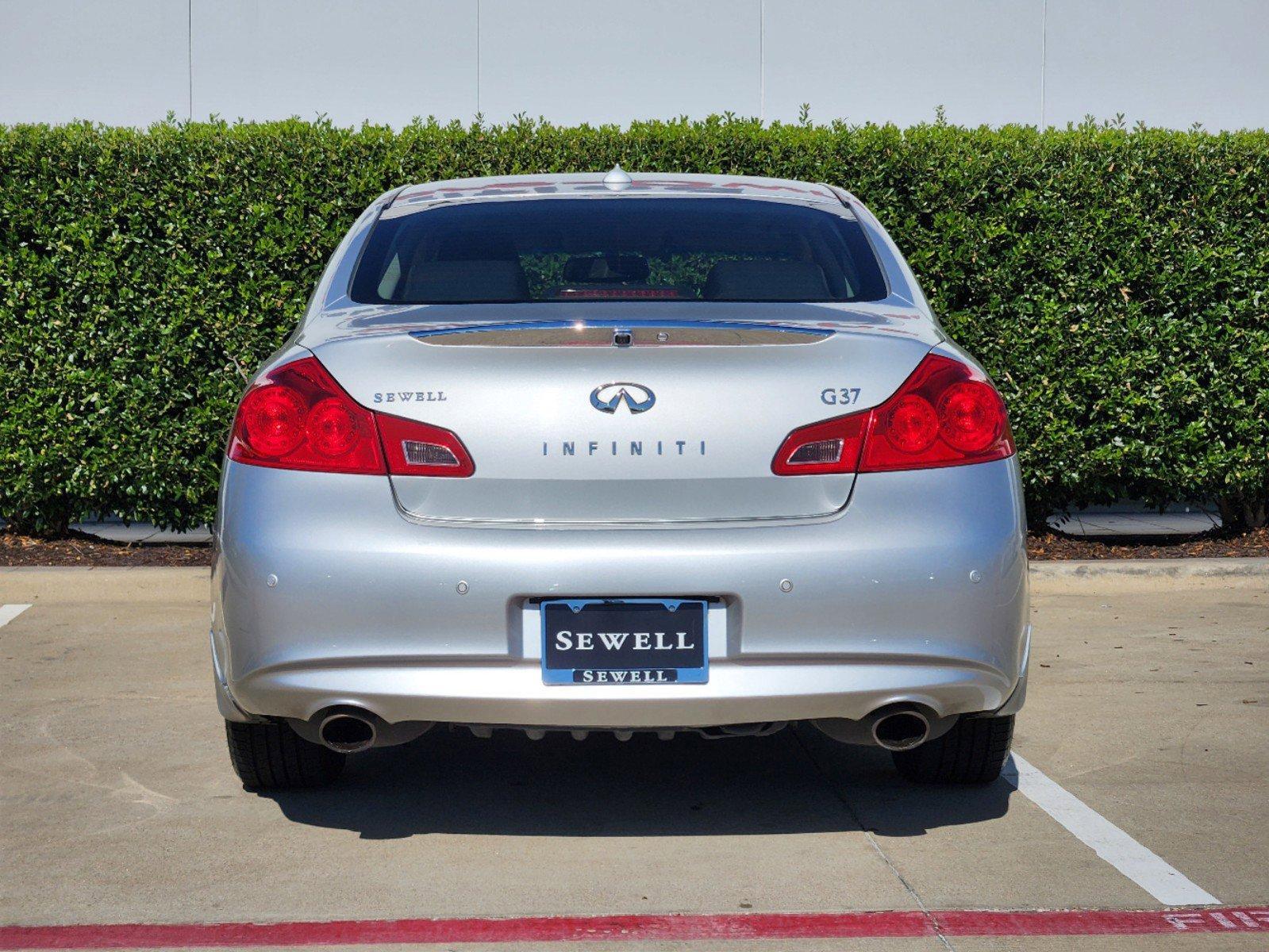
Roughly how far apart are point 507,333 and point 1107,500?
5976 mm

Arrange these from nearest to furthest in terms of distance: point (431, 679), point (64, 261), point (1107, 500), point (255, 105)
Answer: point (431, 679) < point (64, 261) < point (1107, 500) < point (255, 105)

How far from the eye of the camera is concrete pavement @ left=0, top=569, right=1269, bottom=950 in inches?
141

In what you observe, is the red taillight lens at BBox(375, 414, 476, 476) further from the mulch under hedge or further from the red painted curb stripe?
the mulch under hedge

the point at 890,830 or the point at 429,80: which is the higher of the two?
the point at 429,80

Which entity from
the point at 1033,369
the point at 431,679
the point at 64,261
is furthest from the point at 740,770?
the point at 64,261

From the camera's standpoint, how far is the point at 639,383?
11.6ft

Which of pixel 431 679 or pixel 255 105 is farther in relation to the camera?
pixel 255 105

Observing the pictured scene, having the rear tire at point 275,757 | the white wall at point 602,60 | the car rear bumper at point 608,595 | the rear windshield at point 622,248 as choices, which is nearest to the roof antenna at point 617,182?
the rear windshield at point 622,248

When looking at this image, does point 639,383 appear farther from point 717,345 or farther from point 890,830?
point 890,830

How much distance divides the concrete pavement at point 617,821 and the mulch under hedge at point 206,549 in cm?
247

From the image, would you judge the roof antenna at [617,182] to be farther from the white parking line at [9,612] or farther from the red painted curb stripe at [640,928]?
the white parking line at [9,612]

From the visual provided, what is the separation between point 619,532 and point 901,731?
858 mm

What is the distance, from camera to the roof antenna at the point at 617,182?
15.4 feet

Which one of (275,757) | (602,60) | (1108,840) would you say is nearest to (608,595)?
(275,757)
